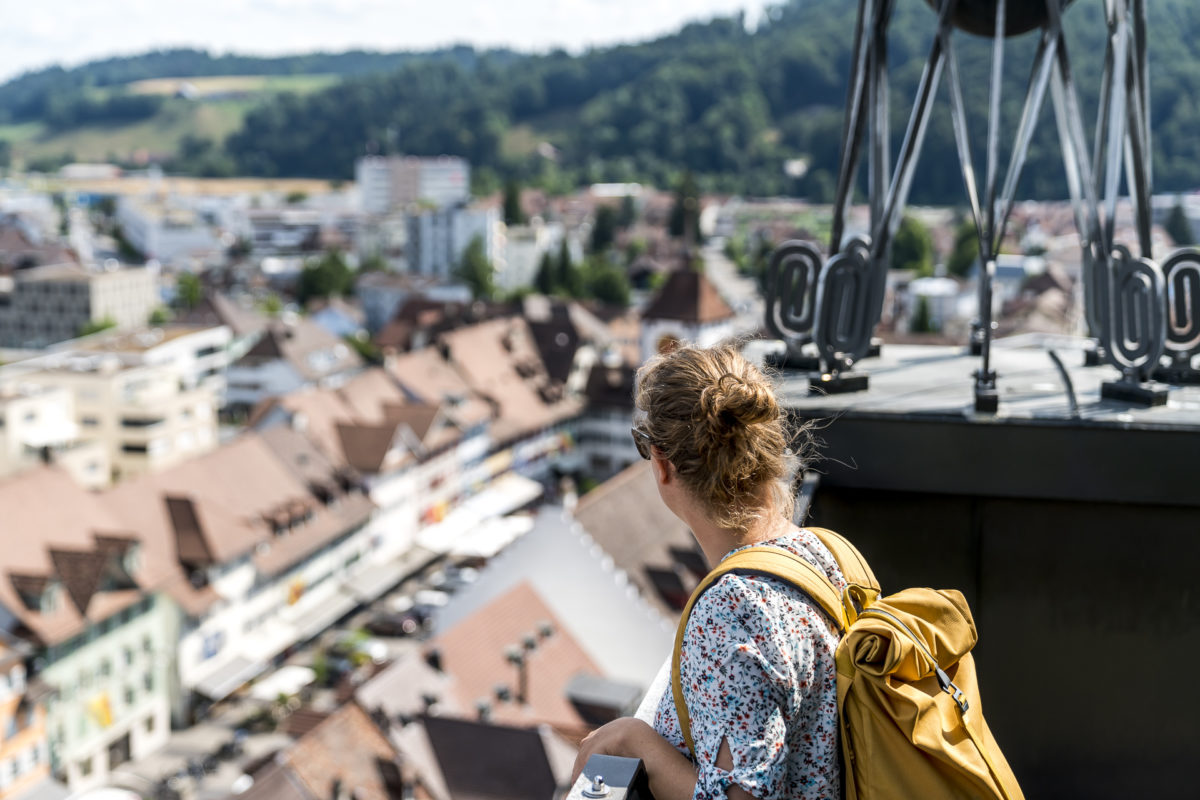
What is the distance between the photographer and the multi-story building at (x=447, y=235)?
333ft

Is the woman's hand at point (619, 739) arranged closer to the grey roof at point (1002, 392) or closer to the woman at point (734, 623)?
the woman at point (734, 623)

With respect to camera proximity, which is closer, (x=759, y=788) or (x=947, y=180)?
(x=759, y=788)

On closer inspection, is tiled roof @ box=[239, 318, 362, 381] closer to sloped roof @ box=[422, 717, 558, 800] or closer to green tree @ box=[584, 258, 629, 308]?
green tree @ box=[584, 258, 629, 308]

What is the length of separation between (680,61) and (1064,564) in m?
187

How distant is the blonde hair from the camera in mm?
2092

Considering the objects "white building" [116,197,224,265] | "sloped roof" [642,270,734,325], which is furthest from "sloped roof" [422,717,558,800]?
"white building" [116,197,224,265]

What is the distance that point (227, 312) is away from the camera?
71812 mm

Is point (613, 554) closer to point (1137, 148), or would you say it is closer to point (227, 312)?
point (1137, 148)

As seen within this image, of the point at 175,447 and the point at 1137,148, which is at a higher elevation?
the point at 1137,148

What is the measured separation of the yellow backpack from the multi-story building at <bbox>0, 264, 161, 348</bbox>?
8531 cm

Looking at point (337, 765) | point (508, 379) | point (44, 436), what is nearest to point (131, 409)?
point (44, 436)

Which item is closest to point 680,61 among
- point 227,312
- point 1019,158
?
point 227,312

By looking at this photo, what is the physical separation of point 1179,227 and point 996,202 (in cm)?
8896

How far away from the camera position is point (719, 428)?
2.10 meters
